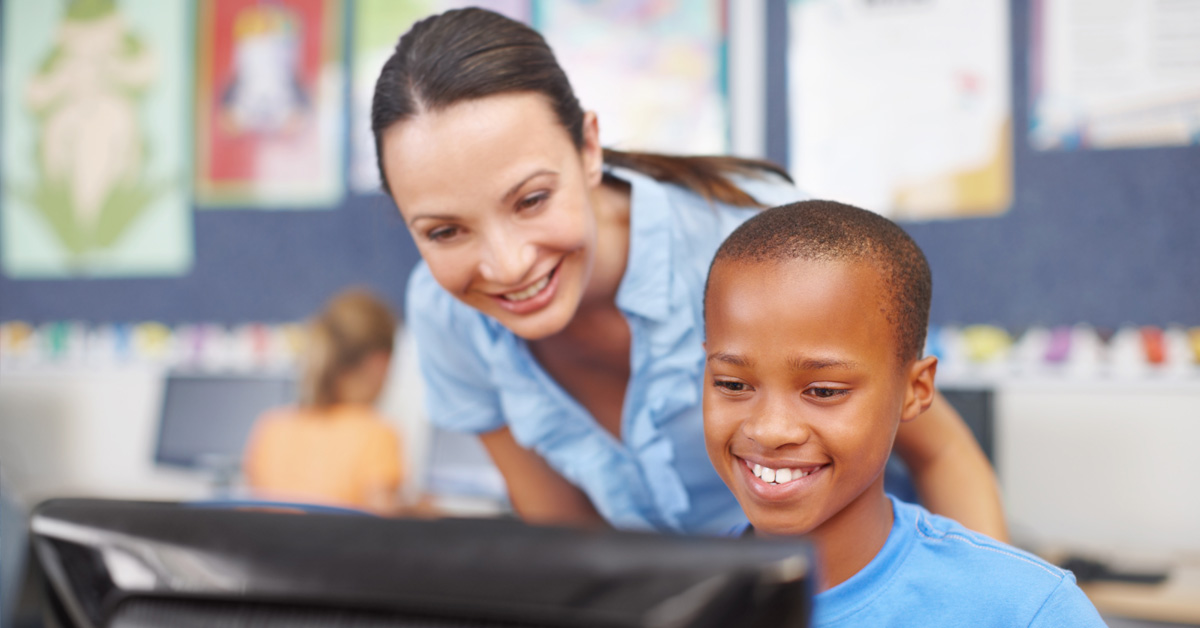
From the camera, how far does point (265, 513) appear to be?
36 centimetres

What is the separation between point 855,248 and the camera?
65 centimetres

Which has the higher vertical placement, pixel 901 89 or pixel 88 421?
pixel 901 89

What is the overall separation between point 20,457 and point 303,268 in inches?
42.6

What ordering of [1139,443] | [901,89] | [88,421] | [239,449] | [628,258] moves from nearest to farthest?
[628,258] < [1139,443] < [901,89] < [239,449] < [88,421]

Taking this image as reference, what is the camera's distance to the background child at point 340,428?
6.74ft

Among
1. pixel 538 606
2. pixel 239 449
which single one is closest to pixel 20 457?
pixel 239 449

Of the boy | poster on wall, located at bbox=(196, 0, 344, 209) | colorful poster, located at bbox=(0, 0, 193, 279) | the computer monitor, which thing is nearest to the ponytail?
the boy

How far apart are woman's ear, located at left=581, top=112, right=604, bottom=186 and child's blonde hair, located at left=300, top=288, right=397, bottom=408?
4.29ft

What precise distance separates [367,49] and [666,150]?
→ 0.93 m

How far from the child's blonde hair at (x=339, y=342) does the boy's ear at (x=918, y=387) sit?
160 centimetres

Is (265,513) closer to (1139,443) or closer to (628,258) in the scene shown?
(628,258)

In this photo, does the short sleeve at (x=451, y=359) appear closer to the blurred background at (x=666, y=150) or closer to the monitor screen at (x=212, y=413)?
the blurred background at (x=666, y=150)

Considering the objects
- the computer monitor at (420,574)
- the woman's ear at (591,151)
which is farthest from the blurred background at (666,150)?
the computer monitor at (420,574)

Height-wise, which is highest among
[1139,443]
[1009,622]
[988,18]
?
[988,18]
